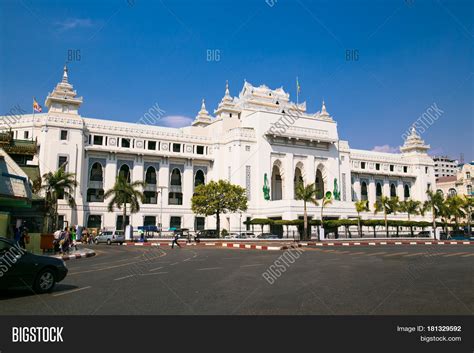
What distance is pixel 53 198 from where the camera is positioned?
124ft

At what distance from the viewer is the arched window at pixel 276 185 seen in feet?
218

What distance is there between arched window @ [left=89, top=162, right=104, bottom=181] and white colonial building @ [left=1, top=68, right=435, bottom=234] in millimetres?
132

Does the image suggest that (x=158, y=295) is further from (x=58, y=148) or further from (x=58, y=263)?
(x=58, y=148)

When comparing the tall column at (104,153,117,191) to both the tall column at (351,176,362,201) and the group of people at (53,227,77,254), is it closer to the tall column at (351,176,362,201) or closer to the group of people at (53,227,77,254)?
the group of people at (53,227,77,254)

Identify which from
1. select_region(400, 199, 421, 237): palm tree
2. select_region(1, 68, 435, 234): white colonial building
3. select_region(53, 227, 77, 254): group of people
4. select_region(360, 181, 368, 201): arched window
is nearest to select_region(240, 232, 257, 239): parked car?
select_region(1, 68, 435, 234): white colonial building

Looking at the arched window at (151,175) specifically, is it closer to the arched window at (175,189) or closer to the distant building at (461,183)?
the arched window at (175,189)

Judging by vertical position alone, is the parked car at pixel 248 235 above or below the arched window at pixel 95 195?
below

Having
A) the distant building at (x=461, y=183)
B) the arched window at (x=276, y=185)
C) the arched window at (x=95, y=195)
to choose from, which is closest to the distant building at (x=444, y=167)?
the distant building at (x=461, y=183)

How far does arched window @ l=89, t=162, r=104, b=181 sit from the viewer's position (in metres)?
57.3

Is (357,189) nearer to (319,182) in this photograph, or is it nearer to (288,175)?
(319,182)

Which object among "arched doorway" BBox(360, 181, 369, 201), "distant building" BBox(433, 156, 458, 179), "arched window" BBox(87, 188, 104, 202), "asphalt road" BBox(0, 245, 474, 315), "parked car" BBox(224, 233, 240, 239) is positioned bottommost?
"parked car" BBox(224, 233, 240, 239)

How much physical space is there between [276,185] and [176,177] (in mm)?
15664

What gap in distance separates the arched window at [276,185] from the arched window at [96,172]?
2510cm
